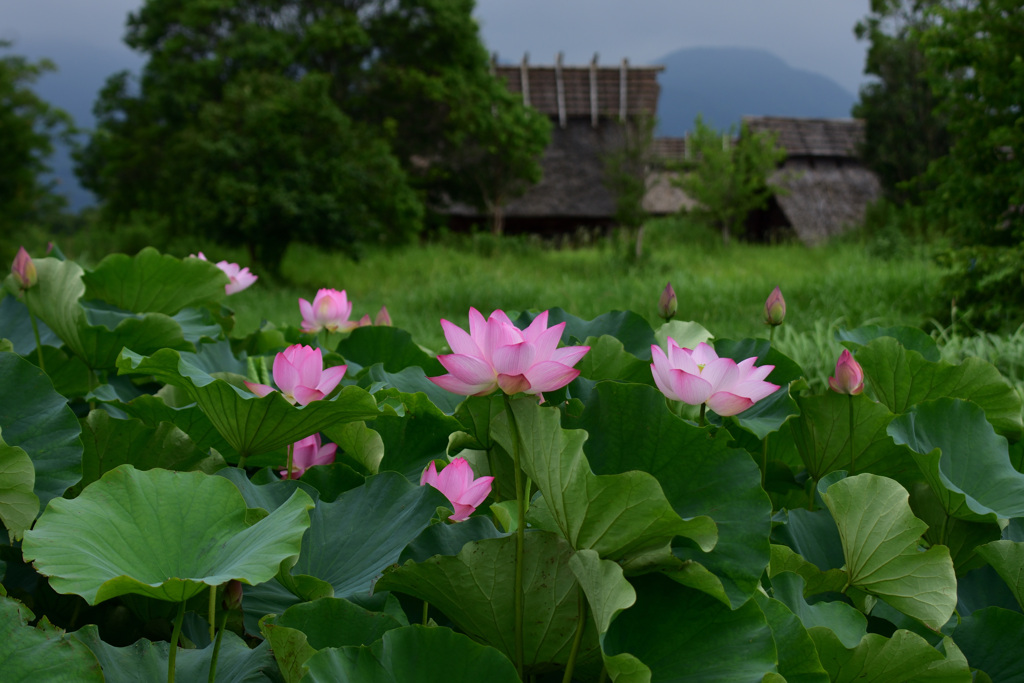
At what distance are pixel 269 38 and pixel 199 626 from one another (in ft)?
45.2

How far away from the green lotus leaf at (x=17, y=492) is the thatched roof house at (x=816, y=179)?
664 inches

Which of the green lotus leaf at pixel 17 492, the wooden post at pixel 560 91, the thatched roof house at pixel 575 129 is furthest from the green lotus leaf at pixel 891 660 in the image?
the wooden post at pixel 560 91

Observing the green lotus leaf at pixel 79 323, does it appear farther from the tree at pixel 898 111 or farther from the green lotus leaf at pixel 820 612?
the tree at pixel 898 111

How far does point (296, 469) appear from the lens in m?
0.88

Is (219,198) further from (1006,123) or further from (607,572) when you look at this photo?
(607,572)

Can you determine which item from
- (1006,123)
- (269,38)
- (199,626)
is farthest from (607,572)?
(269,38)

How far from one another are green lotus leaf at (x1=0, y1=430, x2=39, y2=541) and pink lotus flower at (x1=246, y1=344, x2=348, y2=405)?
9.6 inches

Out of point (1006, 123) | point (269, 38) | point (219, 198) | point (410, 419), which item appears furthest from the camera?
point (269, 38)

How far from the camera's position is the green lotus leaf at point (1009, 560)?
64 cm

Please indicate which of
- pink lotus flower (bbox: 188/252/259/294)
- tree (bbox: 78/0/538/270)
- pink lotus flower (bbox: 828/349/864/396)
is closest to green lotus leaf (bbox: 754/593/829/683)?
pink lotus flower (bbox: 828/349/864/396)

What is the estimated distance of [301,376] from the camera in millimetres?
825

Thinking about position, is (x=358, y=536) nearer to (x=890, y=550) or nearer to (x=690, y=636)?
(x=690, y=636)

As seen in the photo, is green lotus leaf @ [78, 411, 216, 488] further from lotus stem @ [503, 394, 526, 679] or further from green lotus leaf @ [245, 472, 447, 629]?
lotus stem @ [503, 394, 526, 679]

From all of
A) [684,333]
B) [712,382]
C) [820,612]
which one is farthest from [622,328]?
[820,612]
